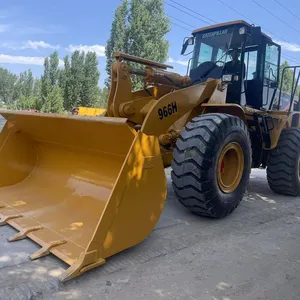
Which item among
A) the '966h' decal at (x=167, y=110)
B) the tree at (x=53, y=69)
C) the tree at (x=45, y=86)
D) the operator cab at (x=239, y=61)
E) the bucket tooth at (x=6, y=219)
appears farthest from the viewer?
the tree at (x=53, y=69)

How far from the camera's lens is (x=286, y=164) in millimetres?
5637

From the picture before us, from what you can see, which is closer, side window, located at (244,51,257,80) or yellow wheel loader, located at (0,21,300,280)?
yellow wheel loader, located at (0,21,300,280)

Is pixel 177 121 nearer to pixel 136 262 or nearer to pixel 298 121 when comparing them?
pixel 136 262

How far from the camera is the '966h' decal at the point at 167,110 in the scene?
370cm

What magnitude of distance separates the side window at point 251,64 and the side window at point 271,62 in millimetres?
246

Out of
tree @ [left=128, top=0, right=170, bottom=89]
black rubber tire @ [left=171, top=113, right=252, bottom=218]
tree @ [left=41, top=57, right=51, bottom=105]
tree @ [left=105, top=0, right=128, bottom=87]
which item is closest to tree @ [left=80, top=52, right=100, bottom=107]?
tree @ [left=41, top=57, right=51, bottom=105]

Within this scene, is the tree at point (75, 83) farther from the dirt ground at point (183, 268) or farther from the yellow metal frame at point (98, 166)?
the dirt ground at point (183, 268)

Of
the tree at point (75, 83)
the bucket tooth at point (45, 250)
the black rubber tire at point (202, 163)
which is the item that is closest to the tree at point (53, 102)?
the tree at point (75, 83)

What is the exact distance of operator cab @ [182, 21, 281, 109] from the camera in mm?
5137

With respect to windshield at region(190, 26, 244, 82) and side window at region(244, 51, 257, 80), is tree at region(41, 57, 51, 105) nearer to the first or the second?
windshield at region(190, 26, 244, 82)

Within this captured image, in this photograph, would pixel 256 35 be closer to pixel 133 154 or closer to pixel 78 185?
pixel 133 154

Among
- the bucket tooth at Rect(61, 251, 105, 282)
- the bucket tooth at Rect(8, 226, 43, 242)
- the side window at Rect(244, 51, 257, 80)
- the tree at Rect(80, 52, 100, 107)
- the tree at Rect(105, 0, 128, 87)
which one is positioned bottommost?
the bucket tooth at Rect(8, 226, 43, 242)

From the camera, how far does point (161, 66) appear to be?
14.8 ft

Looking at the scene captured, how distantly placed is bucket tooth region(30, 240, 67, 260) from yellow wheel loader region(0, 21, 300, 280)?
0.04 feet
